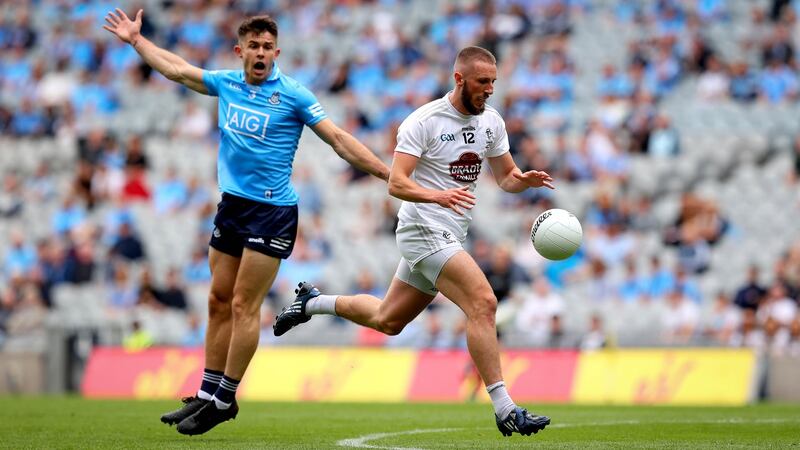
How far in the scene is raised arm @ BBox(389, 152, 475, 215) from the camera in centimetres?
885

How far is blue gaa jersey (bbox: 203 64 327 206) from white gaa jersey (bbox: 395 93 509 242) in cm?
95

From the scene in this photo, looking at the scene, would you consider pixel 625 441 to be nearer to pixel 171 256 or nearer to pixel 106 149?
pixel 171 256

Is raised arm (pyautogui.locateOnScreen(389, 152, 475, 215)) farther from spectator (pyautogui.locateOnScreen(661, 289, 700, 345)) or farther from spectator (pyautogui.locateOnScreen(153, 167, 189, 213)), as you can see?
spectator (pyautogui.locateOnScreen(153, 167, 189, 213))

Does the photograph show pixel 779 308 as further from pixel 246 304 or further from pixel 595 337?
pixel 246 304

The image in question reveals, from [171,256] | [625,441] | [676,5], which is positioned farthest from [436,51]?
[625,441]

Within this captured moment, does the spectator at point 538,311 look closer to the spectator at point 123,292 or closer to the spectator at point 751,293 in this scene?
the spectator at point 751,293

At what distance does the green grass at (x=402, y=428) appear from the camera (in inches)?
370

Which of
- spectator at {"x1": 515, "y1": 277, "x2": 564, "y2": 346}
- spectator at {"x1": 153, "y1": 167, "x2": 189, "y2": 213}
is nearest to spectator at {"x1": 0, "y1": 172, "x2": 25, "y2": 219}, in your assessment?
spectator at {"x1": 153, "y1": 167, "x2": 189, "y2": 213}

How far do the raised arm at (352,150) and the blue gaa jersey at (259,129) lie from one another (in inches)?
4.7

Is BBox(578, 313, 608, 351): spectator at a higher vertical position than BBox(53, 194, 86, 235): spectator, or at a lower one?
lower

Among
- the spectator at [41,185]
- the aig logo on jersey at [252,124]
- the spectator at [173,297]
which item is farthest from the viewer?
the spectator at [41,185]

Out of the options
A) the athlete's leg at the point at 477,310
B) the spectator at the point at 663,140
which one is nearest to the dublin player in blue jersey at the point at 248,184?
the athlete's leg at the point at 477,310

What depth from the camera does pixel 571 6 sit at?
85.7 feet

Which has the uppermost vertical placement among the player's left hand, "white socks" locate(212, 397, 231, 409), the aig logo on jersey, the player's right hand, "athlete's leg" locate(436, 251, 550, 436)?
the aig logo on jersey
